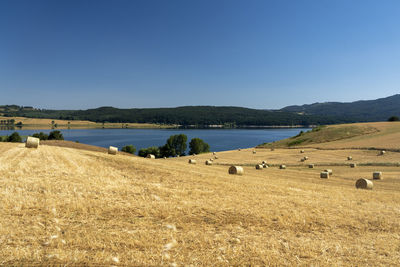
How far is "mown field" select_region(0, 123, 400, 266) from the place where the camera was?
26.3ft

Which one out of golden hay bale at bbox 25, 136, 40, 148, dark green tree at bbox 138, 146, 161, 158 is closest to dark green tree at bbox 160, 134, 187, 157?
dark green tree at bbox 138, 146, 161, 158

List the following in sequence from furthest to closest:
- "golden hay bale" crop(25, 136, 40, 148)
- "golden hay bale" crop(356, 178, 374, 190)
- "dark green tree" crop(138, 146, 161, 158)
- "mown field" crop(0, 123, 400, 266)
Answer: "dark green tree" crop(138, 146, 161, 158)
"golden hay bale" crop(25, 136, 40, 148)
"golden hay bale" crop(356, 178, 374, 190)
"mown field" crop(0, 123, 400, 266)

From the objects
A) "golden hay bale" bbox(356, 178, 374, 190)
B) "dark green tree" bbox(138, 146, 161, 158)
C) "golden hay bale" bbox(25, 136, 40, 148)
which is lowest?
"dark green tree" bbox(138, 146, 161, 158)

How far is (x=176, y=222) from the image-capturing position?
34.6 ft

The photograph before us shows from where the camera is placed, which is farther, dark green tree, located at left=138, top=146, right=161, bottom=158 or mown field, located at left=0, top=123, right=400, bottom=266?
dark green tree, located at left=138, top=146, right=161, bottom=158

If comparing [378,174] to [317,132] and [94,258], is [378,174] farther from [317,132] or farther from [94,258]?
[317,132]

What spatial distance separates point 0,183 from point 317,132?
8961cm

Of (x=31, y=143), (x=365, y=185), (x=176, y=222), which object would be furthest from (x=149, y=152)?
(x=176, y=222)

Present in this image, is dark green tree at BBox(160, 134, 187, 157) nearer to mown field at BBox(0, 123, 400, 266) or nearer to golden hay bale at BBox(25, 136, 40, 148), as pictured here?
golden hay bale at BBox(25, 136, 40, 148)

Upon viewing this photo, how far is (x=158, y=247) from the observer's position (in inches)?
332

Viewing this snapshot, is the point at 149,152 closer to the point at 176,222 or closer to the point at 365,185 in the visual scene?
the point at 365,185

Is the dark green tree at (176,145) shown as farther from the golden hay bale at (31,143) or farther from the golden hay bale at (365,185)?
the golden hay bale at (365,185)

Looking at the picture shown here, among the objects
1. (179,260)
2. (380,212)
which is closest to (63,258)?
(179,260)

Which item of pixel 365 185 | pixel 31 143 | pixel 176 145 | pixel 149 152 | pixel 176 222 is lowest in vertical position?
pixel 149 152
